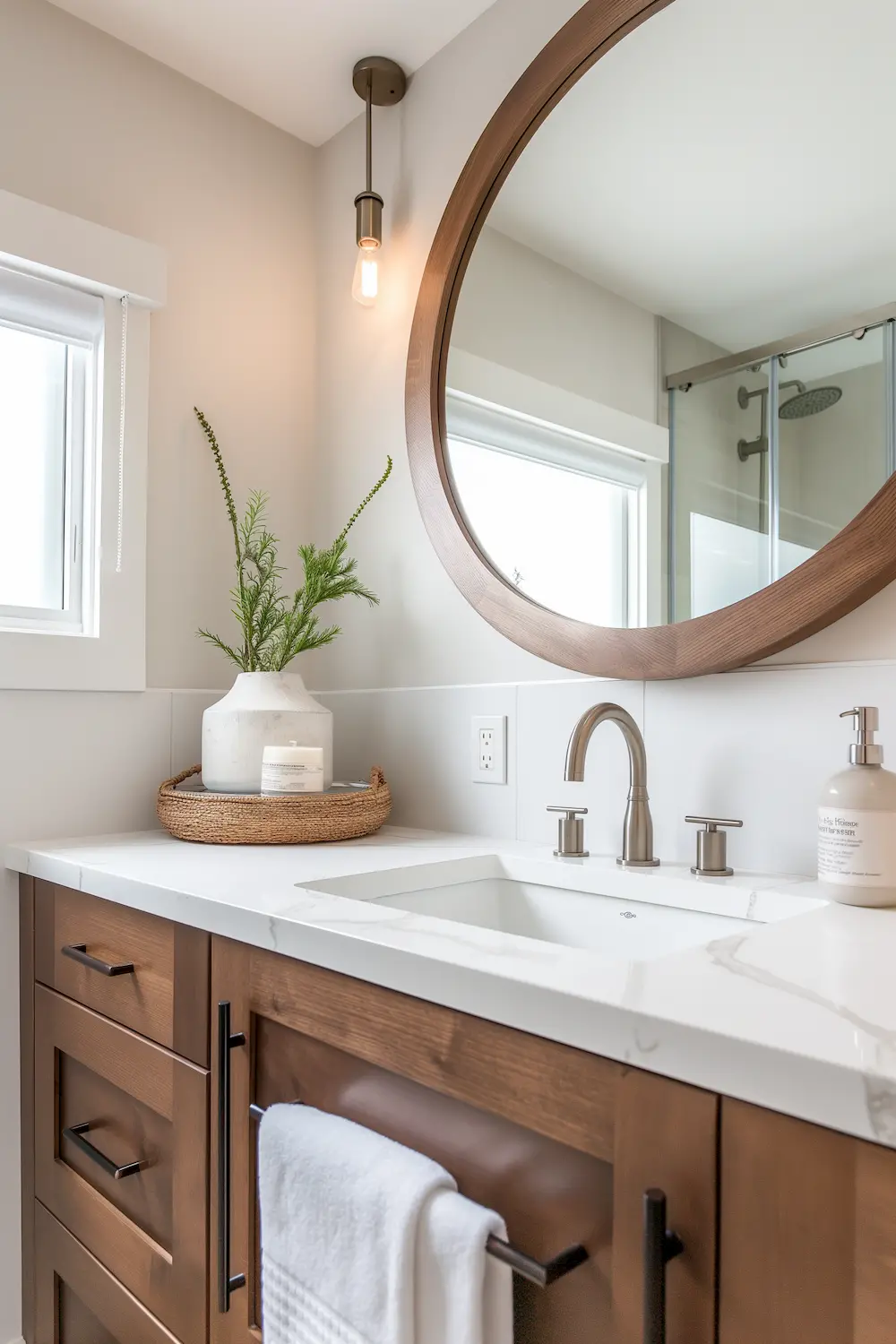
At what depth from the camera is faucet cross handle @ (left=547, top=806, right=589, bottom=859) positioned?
1.23 m

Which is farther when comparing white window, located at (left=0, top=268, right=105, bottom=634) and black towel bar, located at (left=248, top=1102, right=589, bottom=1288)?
white window, located at (left=0, top=268, right=105, bottom=634)

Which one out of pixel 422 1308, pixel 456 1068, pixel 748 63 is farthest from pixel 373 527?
pixel 422 1308

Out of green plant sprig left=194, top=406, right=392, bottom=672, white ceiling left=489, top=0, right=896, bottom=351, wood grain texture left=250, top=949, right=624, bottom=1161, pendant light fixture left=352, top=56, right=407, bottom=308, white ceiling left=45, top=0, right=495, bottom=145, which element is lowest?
wood grain texture left=250, top=949, right=624, bottom=1161

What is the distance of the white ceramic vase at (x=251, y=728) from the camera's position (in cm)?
147

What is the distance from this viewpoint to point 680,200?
1211 mm

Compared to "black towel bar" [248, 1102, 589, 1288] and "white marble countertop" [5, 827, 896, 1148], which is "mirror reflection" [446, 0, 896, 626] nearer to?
"white marble countertop" [5, 827, 896, 1148]

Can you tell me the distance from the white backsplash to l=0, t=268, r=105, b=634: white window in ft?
1.95

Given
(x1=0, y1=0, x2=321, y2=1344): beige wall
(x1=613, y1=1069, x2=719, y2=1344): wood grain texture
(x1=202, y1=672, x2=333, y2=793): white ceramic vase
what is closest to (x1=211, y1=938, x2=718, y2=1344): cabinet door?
(x1=613, y1=1069, x2=719, y2=1344): wood grain texture

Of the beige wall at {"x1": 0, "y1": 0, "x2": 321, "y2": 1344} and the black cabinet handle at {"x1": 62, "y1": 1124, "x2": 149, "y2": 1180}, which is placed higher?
the beige wall at {"x1": 0, "y1": 0, "x2": 321, "y2": 1344}

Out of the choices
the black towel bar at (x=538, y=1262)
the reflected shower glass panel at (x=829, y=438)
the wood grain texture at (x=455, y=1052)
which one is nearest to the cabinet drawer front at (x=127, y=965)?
the wood grain texture at (x=455, y=1052)

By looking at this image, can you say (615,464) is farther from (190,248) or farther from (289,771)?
(190,248)

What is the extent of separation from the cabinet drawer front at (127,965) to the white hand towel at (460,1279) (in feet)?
1.29

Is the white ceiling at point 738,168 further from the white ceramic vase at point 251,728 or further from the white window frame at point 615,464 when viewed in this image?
the white ceramic vase at point 251,728

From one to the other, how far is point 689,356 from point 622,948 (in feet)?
2.43
